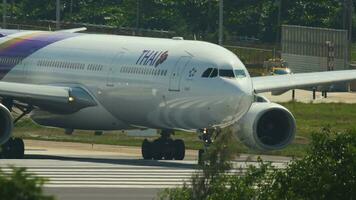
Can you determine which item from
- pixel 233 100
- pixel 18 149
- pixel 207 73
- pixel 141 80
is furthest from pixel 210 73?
pixel 18 149

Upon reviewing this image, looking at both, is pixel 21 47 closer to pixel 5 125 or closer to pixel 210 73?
pixel 5 125

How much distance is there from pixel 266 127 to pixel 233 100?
12.6 feet

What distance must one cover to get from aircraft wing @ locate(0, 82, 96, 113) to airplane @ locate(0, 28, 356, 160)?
0.09 ft

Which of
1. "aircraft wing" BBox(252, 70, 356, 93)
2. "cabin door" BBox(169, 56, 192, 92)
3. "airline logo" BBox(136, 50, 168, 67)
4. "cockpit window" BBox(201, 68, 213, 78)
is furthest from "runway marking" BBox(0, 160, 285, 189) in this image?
"aircraft wing" BBox(252, 70, 356, 93)

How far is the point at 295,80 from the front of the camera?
153ft

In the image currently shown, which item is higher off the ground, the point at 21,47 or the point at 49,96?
the point at 21,47

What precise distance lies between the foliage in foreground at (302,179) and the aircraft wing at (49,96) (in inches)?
811

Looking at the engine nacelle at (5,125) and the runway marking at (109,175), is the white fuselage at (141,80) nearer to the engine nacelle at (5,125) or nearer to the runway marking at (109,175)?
the runway marking at (109,175)

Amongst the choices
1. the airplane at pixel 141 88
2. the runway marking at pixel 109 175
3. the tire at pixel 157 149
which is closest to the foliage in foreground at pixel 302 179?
the runway marking at pixel 109 175

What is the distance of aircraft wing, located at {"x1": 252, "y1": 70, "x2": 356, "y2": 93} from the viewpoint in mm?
45281

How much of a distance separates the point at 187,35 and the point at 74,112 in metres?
56.6

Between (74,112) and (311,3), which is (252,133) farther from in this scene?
(311,3)

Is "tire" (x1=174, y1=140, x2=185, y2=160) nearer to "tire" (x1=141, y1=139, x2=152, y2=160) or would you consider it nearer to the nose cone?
"tire" (x1=141, y1=139, x2=152, y2=160)

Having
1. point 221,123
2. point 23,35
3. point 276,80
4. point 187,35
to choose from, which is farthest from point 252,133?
point 187,35
